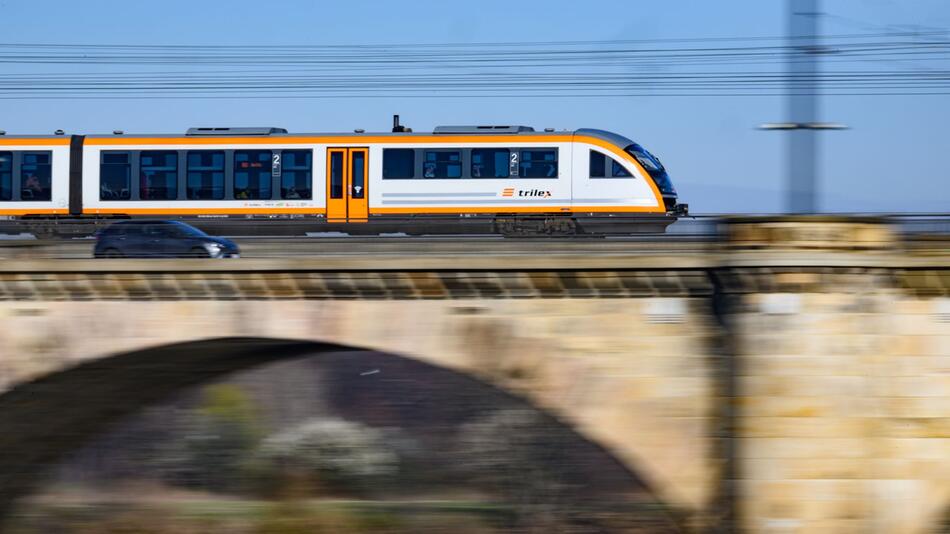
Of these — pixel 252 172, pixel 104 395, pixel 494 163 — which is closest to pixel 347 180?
pixel 252 172

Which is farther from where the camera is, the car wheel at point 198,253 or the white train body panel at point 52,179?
the white train body panel at point 52,179

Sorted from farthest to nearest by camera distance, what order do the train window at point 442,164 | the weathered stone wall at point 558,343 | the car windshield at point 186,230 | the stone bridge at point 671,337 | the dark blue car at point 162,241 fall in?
the train window at point 442,164
the car windshield at point 186,230
the dark blue car at point 162,241
the weathered stone wall at point 558,343
the stone bridge at point 671,337

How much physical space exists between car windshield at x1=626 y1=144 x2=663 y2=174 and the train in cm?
4

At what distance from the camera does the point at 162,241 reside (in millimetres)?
12953

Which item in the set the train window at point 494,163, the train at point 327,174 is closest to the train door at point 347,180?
the train at point 327,174

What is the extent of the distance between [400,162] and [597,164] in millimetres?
4567

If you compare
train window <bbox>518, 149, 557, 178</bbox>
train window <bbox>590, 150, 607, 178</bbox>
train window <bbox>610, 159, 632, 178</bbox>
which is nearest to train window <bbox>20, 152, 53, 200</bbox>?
train window <bbox>518, 149, 557, 178</bbox>

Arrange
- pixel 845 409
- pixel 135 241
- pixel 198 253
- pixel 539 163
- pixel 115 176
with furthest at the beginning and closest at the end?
pixel 115 176 < pixel 539 163 < pixel 135 241 < pixel 198 253 < pixel 845 409

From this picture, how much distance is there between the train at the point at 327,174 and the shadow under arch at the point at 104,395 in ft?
19.4

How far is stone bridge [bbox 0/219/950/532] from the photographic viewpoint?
1079 cm

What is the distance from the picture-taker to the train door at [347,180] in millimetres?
25047

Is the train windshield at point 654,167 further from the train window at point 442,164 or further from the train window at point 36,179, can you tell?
the train window at point 36,179

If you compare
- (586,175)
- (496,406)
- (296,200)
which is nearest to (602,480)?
(496,406)

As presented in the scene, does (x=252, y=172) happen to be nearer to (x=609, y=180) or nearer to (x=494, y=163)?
(x=494, y=163)
